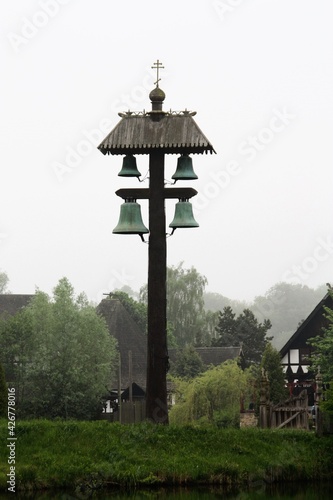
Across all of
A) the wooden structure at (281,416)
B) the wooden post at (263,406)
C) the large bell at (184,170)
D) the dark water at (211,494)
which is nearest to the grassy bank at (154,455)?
the dark water at (211,494)

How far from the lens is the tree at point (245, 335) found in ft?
221

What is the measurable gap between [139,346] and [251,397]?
14.0 meters

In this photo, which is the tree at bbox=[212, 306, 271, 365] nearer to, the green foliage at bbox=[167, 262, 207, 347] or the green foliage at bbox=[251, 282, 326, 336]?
the green foliage at bbox=[167, 262, 207, 347]

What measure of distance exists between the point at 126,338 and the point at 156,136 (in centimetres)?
2891

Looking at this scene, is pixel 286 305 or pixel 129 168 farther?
pixel 286 305

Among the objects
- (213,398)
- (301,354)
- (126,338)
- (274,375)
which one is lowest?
(213,398)

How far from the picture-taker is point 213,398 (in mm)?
41875

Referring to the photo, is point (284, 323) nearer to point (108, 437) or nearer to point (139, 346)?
point (139, 346)

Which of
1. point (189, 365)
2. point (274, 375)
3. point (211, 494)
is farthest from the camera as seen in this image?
point (189, 365)

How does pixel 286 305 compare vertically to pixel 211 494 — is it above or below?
above

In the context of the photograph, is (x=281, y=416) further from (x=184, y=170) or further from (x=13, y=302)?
(x=13, y=302)

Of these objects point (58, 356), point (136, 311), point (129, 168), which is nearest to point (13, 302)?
point (136, 311)

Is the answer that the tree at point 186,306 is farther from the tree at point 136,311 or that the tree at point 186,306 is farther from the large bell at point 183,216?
the large bell at point 183,216

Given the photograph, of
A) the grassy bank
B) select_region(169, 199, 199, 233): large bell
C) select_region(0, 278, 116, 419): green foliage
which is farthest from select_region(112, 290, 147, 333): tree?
the grassy bank
